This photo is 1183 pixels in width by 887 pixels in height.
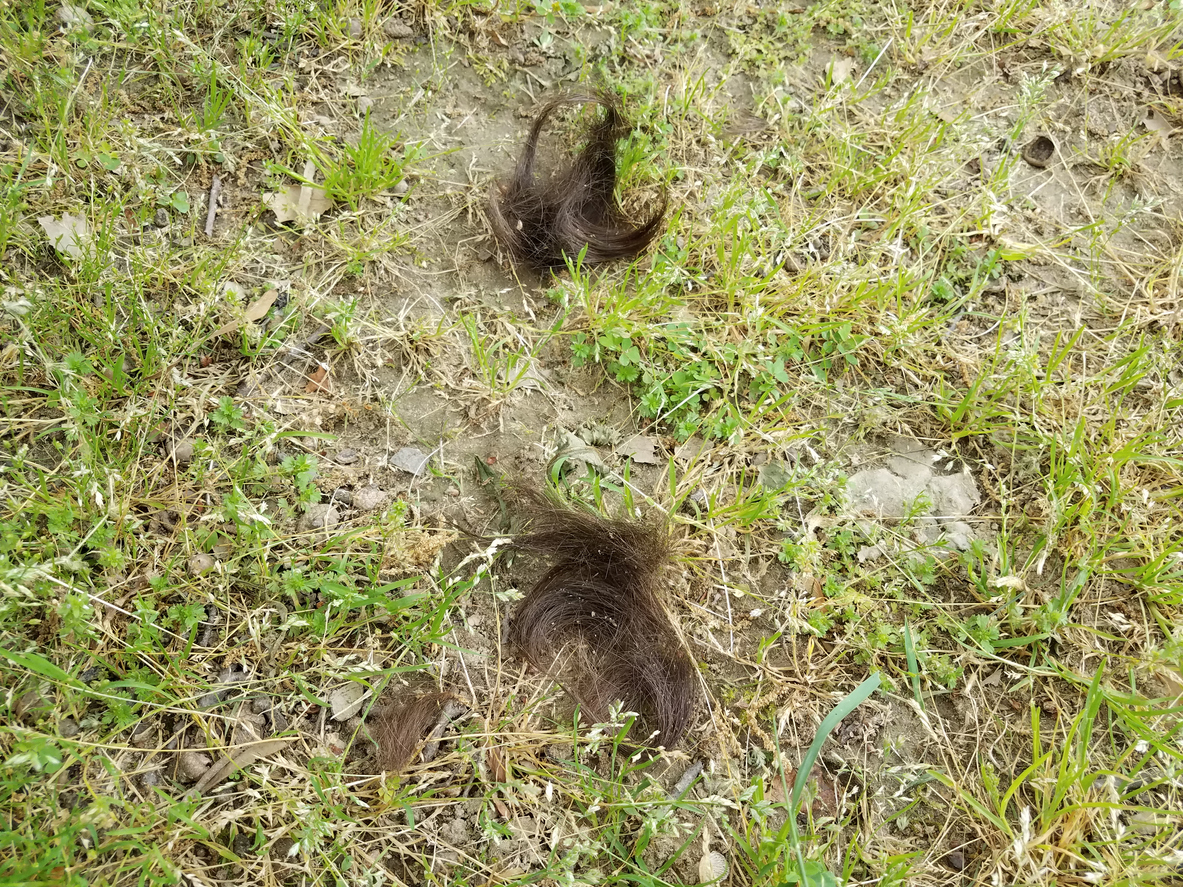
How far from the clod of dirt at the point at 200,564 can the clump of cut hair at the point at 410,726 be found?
26.1 inches

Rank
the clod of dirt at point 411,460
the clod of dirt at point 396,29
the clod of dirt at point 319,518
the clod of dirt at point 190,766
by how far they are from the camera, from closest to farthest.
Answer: the clod of dirt at point 190,766 → the clod of dirt at point 319,518 → the clod of dirt at point 411,460 → the clod of dirt at point 396,29

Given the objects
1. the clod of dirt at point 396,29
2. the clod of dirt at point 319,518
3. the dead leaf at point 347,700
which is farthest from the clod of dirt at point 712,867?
the clod of dirt at point 396,29

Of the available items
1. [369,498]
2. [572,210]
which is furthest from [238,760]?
[572,210]

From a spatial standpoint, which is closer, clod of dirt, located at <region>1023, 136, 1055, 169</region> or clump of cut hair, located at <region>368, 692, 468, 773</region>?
clump of cut hair, located at <region>368, 692, 468, 773</region>

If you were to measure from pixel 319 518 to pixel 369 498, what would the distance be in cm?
16

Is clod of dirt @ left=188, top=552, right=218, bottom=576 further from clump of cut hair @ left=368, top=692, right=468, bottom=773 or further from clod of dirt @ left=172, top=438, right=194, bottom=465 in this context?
clump of cut hair @ left=368, top=692, right=468, bottom=773

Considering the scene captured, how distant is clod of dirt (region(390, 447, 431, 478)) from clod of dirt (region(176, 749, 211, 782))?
974 millimetres

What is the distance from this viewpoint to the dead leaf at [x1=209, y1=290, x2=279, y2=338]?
7.87 ft

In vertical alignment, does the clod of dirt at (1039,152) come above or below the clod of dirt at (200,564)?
above

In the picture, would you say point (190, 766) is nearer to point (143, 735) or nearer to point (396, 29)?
point (143, 735)

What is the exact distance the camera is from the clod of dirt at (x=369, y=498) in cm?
231

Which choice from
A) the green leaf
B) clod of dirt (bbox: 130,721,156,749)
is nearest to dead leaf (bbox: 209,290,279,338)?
the green leaf

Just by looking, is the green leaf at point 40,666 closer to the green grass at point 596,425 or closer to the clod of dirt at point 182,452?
the green grass at point 596,425

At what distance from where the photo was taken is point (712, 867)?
1983mm
